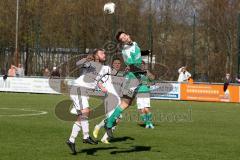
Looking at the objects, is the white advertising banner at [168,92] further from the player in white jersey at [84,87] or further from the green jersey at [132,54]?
the player in white jersey at [84,87]

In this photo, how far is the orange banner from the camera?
→ 34000mm

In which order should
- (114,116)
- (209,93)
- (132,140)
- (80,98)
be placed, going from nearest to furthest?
(80,98), (114,116), (132,140), (209,93)

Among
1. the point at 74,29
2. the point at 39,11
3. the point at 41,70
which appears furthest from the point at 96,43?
the point at 39,11

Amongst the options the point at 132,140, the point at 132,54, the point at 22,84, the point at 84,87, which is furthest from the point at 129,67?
the point at 22,84

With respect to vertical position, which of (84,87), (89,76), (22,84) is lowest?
(22,84)

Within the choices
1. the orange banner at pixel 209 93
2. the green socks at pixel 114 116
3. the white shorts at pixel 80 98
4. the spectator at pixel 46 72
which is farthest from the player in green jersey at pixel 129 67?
the spectator at pixel 46 72

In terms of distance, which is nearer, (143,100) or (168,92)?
(143,100)

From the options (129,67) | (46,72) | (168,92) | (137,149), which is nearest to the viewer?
(137,149)

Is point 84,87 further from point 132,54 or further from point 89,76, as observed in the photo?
point 132,54

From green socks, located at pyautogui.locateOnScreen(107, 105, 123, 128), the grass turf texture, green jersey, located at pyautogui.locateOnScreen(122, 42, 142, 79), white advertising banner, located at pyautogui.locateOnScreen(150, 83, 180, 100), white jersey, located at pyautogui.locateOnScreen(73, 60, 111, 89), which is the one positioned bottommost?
the grass turf texture

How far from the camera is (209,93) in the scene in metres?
35.0

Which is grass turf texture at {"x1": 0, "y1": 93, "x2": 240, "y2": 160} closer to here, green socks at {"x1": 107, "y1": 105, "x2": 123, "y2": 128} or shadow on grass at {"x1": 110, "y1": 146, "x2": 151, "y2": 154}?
shadow on grass at {"x1": 110, "y1": 146, "x2": 151, "y2": 154}

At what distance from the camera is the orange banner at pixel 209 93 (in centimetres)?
3400

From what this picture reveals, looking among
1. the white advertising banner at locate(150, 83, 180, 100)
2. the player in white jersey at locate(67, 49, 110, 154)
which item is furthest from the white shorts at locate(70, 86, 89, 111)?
the white advertising banner at locate(150, 83, 180, 100)
